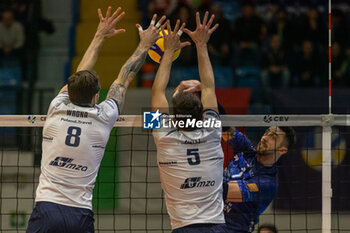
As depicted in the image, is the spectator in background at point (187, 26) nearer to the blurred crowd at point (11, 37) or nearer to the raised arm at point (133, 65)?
the blurred crowd at point (11, 37)

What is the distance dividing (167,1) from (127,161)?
18.1ft

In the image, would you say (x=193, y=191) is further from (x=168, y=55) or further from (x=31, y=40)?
(x=31, y=40)

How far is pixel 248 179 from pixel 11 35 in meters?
8.72

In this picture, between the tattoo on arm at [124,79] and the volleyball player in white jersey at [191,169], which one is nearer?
the volleyball player in white jersey at [191,169]

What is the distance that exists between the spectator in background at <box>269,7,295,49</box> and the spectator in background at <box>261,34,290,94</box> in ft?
1.41

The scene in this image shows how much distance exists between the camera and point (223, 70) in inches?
510

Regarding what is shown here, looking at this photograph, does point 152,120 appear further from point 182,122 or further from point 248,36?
point 248,36

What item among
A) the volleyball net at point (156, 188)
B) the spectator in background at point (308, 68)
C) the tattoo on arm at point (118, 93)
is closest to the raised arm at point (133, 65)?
the tattoo on arm at point (118, 93)

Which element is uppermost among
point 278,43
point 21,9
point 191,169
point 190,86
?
point 21,9

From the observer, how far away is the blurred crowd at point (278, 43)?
12.8 metres

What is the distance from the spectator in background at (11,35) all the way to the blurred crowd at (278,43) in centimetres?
305

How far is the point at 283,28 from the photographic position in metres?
13.9

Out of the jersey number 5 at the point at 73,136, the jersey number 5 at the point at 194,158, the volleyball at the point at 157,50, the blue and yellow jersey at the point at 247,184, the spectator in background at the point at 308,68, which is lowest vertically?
the blue and yellow jersey at the point at 247,184

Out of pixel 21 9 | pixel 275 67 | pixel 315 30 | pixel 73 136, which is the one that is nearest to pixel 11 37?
pixel 21 9
